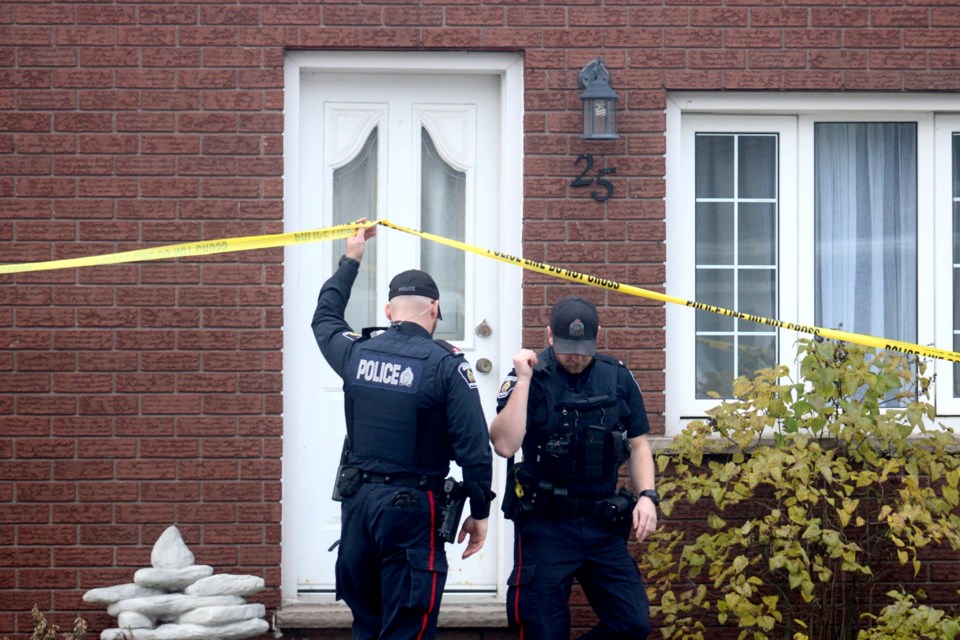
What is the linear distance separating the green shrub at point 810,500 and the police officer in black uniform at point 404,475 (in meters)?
1.25

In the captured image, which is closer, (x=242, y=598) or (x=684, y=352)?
(x=242, y=598)

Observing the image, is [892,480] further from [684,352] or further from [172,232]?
[172,232]

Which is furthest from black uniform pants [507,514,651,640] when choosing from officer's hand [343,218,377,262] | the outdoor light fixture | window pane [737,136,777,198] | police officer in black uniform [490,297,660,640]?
window pane [737,136,777,198]

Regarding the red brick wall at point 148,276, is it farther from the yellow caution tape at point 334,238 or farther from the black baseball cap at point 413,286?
the black baseball cap at point 413,286

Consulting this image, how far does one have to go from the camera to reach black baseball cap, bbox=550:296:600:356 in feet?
16.9

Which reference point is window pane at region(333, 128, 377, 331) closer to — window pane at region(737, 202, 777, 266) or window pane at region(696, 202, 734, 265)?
window pane at region(696, 202, 734, 265)

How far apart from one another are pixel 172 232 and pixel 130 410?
2.88ft

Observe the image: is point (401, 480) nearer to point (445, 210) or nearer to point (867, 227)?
point (445, 210)

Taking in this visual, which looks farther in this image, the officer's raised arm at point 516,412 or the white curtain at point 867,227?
the white curtain at point 867,227

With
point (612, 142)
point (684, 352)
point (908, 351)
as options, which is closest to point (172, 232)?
point (612, 142)

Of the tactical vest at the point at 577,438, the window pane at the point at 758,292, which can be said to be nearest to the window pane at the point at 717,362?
the window pane at the point at 758,292

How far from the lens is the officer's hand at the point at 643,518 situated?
5168mm

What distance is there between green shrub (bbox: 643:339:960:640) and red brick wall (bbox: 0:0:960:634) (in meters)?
1.13

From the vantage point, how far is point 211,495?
20.5 ft
